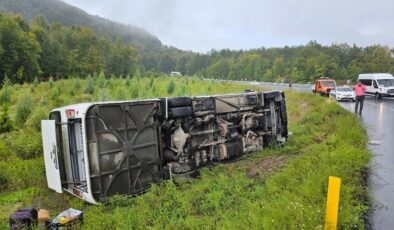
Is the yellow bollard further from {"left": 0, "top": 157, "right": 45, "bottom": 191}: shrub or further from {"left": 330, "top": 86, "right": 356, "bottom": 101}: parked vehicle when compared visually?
{"left": 330, "top": 86, "right": 356, "bottom": 101}: parked vehicle

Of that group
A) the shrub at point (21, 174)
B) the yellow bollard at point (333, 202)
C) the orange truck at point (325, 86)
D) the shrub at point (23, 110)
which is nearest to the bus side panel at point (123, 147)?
the shrub at point (21, 174)

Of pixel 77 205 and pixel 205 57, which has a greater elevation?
pixel 205 57

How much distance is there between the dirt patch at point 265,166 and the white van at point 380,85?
22.1 metres

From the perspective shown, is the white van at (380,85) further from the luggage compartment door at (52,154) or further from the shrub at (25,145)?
the luggage compartment door at (52,154)

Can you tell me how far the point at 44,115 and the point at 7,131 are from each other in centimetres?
145

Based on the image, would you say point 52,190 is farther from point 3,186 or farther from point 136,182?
point 136,182

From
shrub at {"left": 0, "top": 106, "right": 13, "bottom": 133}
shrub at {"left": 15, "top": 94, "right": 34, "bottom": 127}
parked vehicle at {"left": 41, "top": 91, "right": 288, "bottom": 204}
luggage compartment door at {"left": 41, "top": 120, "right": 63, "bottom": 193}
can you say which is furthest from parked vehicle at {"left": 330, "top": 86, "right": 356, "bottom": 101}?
luggage compartment door at {"left": 41, "top": 120, "right": 63, "bottom": 193}

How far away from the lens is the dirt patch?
8430mm

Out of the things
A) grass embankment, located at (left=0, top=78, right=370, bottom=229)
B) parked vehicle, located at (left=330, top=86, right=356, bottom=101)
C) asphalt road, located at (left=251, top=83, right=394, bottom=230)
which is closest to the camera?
grass embankment, located at (left=0, top=78, right=370, bottom=229)

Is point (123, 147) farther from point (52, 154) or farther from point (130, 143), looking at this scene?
point (52, 154)

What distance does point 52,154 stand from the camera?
750cm

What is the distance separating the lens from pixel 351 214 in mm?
4984

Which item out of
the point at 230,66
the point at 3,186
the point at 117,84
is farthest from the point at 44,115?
the point at 230,66

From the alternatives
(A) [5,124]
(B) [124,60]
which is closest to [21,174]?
(A) [5,124]
